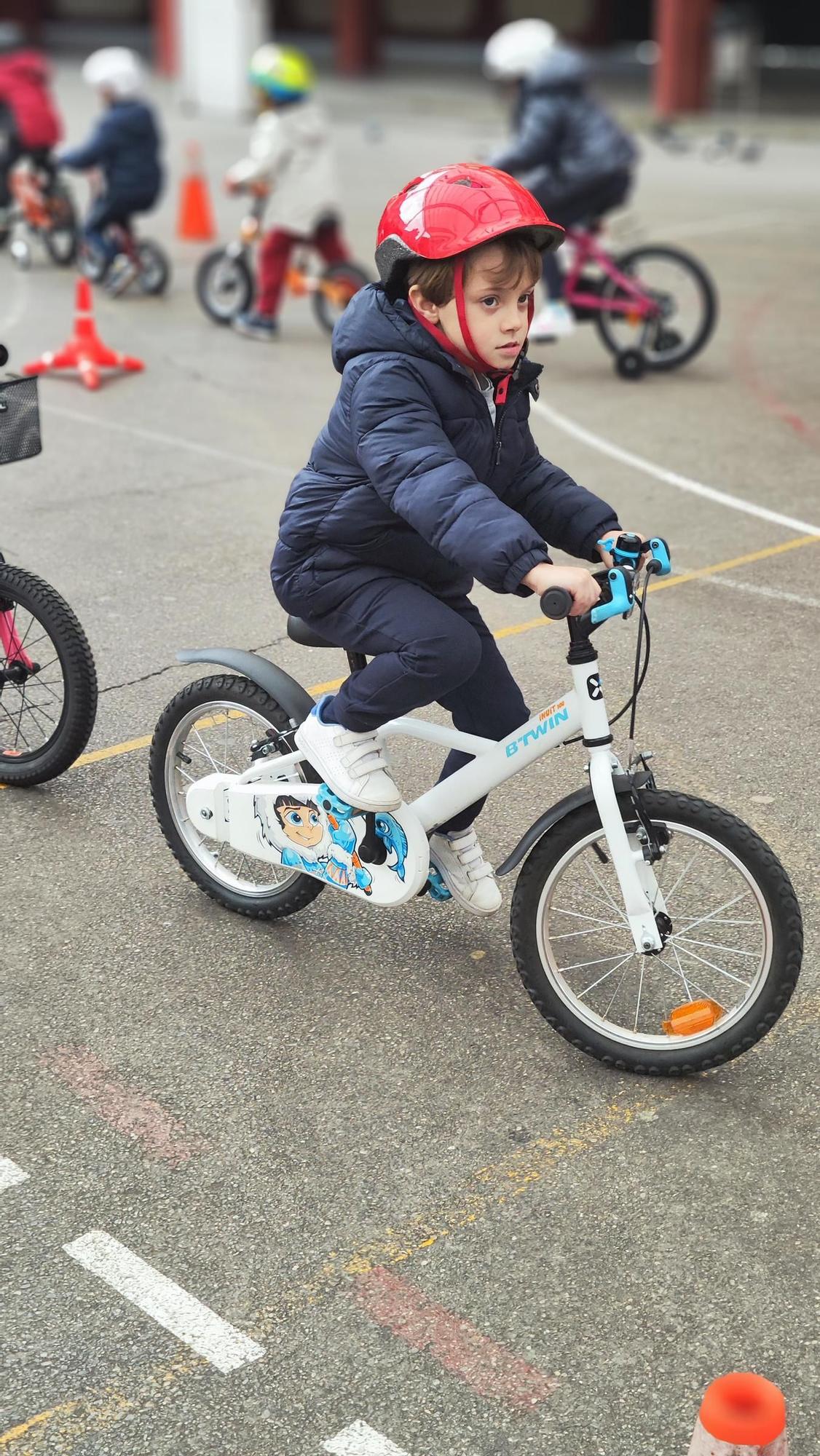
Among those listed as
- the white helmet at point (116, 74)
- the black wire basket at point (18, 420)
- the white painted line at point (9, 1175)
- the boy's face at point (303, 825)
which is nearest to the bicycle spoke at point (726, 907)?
the boy's face at point (303, 825)

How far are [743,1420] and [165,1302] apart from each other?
1.25 metres

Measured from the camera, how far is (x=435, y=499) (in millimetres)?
3318

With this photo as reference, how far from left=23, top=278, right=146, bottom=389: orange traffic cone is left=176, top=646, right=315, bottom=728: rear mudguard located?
6.43m

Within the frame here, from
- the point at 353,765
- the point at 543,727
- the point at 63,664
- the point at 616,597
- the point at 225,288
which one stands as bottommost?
the point at 225,288

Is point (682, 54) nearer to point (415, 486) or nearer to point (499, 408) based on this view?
point (499, 408)

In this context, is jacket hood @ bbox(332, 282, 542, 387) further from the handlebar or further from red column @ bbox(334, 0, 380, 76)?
red column @ bbox(334, 0, 380, 76)

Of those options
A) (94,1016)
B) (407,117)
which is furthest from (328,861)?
(407,117)

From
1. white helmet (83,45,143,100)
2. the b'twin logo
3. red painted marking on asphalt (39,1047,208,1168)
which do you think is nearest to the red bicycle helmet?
the b'twin logo

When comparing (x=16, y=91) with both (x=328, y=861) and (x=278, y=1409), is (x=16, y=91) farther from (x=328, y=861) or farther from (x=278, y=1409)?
(x=278, y=1409)

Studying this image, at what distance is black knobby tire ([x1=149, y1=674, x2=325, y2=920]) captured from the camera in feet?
13.5

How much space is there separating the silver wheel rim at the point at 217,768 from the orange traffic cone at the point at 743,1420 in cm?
217

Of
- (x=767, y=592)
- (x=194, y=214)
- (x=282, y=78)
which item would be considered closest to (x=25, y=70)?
(x=194, y=214)

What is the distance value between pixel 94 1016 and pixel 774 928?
1.64 metres

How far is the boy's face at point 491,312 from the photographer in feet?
11.1
